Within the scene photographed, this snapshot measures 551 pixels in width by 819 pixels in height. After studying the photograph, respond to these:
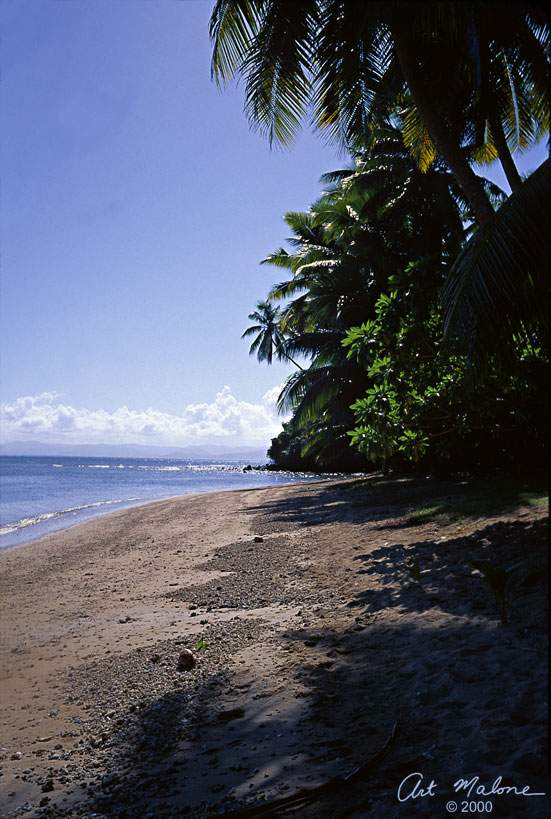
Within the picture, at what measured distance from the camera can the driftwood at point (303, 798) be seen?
2.43m

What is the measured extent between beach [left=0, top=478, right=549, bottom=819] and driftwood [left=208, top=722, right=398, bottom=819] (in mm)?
26

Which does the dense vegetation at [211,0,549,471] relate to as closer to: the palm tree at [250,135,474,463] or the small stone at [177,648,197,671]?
the small stone at [177,648,197,671]

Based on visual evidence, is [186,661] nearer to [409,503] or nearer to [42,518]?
[409,503]

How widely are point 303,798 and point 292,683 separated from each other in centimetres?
145

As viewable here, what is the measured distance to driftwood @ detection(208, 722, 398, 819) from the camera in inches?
95.5

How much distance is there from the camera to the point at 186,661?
474 cm

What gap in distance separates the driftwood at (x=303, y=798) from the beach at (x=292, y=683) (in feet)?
0.08

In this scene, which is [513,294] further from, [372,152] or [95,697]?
[372,152]

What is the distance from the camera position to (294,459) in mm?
61219

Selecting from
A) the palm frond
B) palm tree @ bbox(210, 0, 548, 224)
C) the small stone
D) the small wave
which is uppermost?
palm tree @ bbox(210, 0, 548, 224)

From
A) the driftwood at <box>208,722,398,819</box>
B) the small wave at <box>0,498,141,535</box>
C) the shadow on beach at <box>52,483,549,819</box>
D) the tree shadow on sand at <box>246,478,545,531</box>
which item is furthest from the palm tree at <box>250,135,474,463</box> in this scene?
the driftwood at <box>208,722,398,819</box>

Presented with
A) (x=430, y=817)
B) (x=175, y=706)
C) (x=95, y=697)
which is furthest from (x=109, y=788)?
(x=430, y=817)
